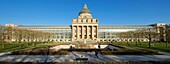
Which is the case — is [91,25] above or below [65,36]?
above

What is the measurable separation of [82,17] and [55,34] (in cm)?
1847

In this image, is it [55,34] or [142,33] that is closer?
[142,33]

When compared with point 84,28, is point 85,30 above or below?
below

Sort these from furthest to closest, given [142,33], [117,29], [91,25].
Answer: [117,29] → [91,25] → [142,33]

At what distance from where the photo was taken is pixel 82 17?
99062mm

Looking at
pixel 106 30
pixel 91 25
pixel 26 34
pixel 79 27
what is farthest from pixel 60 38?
pixel 26 34

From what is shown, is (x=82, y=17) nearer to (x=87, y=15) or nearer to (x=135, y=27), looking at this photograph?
(x=87, y=15)

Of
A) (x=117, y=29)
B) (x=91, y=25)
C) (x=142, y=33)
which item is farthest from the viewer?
(x=117, y=29)

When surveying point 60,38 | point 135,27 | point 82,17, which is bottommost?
point 60,38

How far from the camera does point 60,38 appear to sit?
9475cm

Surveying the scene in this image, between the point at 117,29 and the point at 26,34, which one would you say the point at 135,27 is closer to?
the point at 117,29

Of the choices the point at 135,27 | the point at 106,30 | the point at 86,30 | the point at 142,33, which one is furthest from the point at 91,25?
the point at 142,33

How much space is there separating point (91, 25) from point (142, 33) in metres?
43.7

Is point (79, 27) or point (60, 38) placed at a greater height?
point (79, 27)
